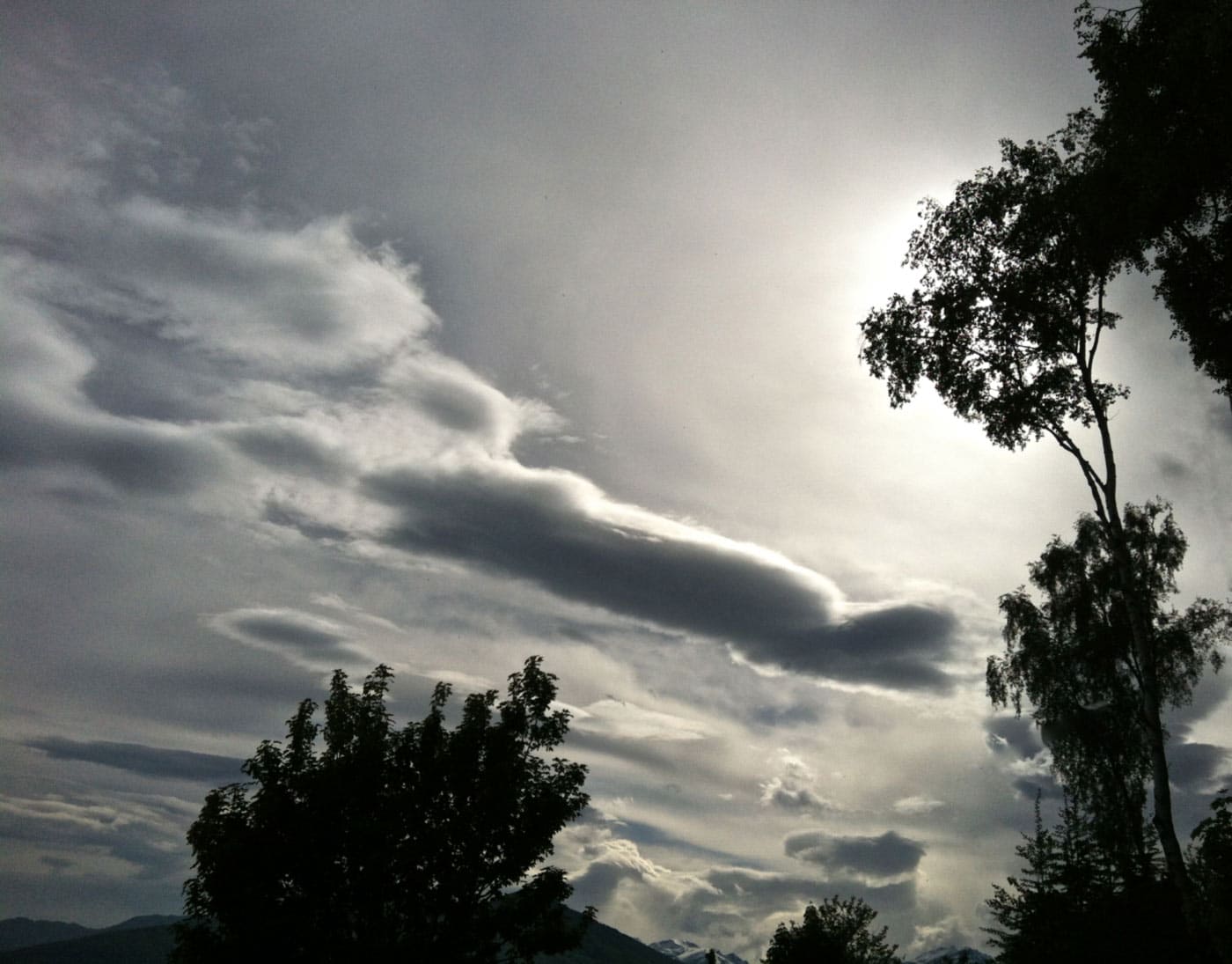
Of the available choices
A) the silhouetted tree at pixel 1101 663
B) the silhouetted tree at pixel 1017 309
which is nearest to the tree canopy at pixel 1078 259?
the silhouetted tree at pixel 1017 309

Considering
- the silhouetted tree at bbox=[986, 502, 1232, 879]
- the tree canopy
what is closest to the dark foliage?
the silhouetted tree at bbox=[986, 502, 1232, 879]

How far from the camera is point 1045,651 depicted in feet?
124

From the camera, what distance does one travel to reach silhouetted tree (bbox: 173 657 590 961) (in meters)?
22.7

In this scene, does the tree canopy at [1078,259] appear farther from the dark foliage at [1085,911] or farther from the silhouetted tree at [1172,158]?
the dark foliage at [1085,911]

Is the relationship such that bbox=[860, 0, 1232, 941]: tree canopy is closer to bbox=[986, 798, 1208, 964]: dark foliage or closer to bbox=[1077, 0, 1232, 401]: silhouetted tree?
bbox=[1077, 0, 1232, 401]: silhouetted tree

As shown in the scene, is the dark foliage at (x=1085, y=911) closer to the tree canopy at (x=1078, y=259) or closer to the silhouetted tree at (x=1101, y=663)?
the silhouetted tree at (x=1101, y=663)

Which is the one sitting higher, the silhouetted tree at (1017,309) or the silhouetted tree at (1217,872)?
the silhouetted tree at (1017,309)

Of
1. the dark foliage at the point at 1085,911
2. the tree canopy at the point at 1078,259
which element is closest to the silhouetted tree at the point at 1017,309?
the tree canopy at the point at 1078,259

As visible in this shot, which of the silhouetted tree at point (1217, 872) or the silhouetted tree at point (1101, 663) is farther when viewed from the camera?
the silhouetted tree at point (1101, 663)

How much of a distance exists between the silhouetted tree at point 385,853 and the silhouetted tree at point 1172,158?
21.1 metres

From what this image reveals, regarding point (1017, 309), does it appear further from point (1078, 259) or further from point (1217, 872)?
point (1217, 872)

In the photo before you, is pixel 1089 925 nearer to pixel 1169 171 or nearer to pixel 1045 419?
pixel 1045 419

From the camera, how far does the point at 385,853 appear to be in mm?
22906

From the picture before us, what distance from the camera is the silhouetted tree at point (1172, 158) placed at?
18.5 metres
